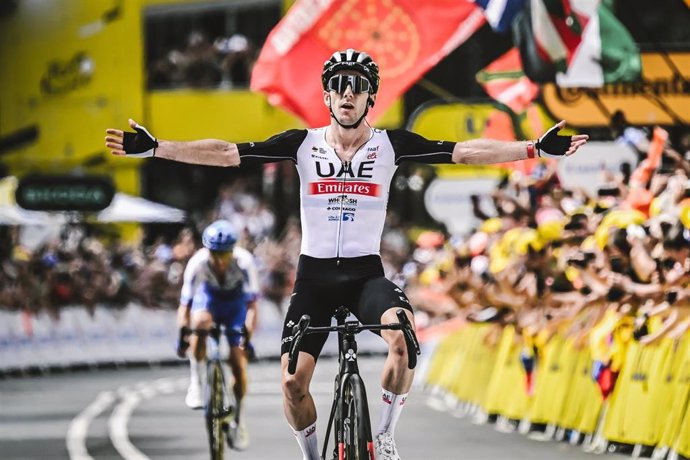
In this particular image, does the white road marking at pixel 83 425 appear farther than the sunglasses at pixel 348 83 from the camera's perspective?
Yes

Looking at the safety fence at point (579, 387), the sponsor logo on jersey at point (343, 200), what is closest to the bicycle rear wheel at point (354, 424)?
the sponsor logo on jersey at point (343, 200)

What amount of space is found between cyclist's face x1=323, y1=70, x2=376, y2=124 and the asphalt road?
20.4ft

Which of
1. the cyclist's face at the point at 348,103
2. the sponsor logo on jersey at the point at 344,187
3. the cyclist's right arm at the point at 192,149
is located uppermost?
the cyclist's face at the point at 348,103

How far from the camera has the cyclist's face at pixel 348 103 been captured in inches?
378

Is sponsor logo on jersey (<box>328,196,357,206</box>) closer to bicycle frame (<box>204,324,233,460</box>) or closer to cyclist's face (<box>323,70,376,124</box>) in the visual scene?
cyclist's face (<box>323,70,376,124</box>)

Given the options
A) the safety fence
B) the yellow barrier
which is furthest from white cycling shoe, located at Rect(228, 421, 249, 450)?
the yellow barrier

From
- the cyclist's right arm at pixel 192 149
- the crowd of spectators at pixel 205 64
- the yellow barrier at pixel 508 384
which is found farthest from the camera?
the crowd of spectators at pixel 205 64

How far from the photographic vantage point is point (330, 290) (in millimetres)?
9727

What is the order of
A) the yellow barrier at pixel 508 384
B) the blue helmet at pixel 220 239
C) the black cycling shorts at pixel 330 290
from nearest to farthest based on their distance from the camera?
the black cycling shorts at pixel 330 290 → the blue helmet at pixel 220 239 → the yellow barrier at pixel 508 384

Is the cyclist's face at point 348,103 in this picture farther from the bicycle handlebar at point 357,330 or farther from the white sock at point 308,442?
the white sock at point 308,442

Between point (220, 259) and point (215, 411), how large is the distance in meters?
1.26

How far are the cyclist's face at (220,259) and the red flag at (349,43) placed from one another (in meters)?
3.11

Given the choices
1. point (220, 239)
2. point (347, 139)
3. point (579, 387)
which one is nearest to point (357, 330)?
point (347, 139)

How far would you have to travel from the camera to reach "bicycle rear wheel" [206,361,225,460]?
47.2ft
